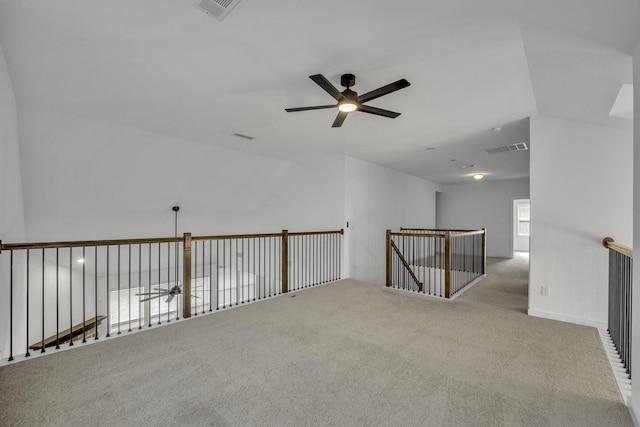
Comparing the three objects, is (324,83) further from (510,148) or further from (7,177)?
(510,148)

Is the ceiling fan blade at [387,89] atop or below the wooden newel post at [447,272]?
A: atop

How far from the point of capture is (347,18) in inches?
80.6

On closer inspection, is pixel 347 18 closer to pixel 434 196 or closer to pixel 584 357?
pixel 584 357

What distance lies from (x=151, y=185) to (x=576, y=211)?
259 inches

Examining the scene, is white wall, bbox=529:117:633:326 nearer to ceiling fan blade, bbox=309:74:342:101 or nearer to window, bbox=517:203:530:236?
ceiling fan blade, bbox=309:74:342:101

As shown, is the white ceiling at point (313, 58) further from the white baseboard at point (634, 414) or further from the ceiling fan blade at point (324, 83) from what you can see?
the white baseboard at point (634, 414)

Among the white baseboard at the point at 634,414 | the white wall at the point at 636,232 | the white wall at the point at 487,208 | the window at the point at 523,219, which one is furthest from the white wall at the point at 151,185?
the window at the point at 523,219

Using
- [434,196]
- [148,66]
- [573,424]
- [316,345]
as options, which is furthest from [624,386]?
[434,196]

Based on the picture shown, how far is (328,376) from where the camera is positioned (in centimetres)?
228

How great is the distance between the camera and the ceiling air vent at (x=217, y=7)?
Answer: 6.21 feet

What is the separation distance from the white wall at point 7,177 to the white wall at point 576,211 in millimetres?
5933

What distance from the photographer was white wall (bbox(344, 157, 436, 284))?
6.36 meters

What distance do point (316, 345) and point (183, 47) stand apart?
2.99 metres

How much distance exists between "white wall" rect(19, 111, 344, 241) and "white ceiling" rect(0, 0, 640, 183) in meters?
0.49
